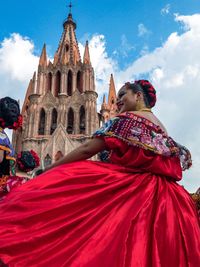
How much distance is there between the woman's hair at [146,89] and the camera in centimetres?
301

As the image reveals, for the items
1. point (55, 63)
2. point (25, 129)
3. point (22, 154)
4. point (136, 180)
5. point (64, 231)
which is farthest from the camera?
point (55, 63)

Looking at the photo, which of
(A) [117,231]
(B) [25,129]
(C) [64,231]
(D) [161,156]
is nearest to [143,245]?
(A) [117,231]

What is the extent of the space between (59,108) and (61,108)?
0.62 feet

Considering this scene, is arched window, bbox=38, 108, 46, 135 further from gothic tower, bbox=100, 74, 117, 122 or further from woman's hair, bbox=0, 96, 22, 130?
woman's hair, bbox=0, 96, 22, 130

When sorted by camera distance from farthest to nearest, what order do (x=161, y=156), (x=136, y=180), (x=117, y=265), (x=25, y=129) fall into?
(x=25, y=129) → (x=161, y=156) → (x=136, y=180) → (x=117, y=265)

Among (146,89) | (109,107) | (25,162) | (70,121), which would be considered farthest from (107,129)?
(109,107)

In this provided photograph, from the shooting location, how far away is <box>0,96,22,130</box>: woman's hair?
11.5 ft

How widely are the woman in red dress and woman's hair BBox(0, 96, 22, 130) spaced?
117 centimetres

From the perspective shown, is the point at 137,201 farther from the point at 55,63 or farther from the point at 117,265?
the point at 55,63

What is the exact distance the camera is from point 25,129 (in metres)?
31.0

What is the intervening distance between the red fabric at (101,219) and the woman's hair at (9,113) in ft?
4.39

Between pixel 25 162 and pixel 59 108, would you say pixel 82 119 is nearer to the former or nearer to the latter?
pixel 59 108

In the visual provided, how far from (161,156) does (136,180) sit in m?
0.31

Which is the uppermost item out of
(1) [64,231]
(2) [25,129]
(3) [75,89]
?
(3) [75,89]
